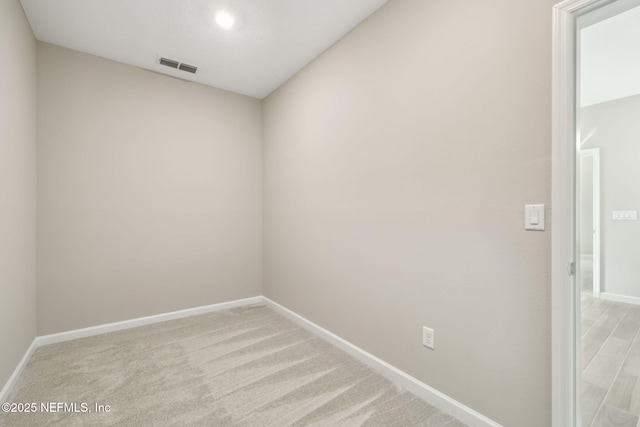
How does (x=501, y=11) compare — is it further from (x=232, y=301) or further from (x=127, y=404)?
(x=232, y=301)

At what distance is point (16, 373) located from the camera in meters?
2.03

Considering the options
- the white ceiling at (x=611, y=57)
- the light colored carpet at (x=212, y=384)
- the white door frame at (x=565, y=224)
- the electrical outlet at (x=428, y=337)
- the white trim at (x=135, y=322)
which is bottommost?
the light colored carpet at (x=212, y=384)

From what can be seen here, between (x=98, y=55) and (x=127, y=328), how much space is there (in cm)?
275

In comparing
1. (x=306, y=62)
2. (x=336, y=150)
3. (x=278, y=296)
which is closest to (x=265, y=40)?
(x=306, y=62)

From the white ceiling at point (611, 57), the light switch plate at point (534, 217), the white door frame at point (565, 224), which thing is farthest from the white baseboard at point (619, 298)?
the light switch plate at point (534, 217)

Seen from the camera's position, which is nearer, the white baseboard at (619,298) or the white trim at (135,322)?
the white trim at (135,322)

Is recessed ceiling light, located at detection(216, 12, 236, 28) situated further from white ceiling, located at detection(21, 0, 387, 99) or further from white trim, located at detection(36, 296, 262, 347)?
white trim, located at detection(36, 296, 262, 347)

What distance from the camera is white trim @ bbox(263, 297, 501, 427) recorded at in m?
1.60

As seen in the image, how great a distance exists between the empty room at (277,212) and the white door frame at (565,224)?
39 mm

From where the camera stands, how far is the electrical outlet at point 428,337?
1814 mm

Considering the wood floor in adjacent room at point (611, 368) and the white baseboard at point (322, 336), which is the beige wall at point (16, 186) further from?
the wood floor in adjacent room at point (611, 368)

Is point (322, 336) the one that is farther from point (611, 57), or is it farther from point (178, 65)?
point (611, 57)

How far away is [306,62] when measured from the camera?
2941mm

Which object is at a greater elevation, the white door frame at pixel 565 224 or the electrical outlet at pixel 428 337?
the white door frame at pixel 565 224
